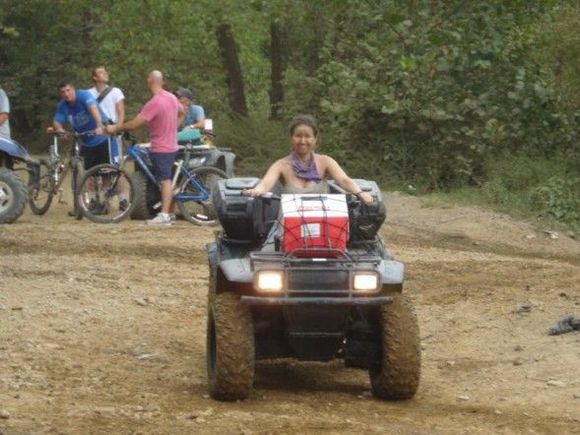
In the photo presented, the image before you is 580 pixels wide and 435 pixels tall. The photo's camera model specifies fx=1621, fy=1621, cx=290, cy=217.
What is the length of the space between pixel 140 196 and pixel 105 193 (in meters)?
0.44

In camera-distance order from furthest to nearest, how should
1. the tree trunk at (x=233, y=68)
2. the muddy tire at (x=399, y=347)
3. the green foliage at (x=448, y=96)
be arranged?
the tree trunk at (x=233, y=68) < the green foliage at (x=448, y=96) < the muddy tire at (x=399, y=347)

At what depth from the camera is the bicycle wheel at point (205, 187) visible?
18328mm

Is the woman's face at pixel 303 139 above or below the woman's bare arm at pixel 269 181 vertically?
above

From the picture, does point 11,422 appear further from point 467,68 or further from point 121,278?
point 467,68

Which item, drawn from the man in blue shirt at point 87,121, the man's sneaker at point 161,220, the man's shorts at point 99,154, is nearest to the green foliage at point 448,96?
the man's shorts at point 99,154

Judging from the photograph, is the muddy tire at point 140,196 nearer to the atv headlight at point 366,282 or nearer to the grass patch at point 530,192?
the grass patch at point 530,192

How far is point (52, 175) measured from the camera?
19.2m

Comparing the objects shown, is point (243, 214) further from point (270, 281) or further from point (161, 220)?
point (161, 220)

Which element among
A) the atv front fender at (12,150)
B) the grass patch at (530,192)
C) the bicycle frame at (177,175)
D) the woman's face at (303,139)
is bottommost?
the grass patch at (530,192)

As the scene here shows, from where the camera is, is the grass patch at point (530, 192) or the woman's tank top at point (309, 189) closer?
the woman's tank top at point (309, 189)

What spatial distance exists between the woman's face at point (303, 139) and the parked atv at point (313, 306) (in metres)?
0.61

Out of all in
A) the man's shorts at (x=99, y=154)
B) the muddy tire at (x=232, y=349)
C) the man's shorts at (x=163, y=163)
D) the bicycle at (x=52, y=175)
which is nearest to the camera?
the muddy tire at (x=232, y=349)

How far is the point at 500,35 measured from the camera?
74.9ft

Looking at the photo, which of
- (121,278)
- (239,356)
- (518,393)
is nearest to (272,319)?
(239,356)
